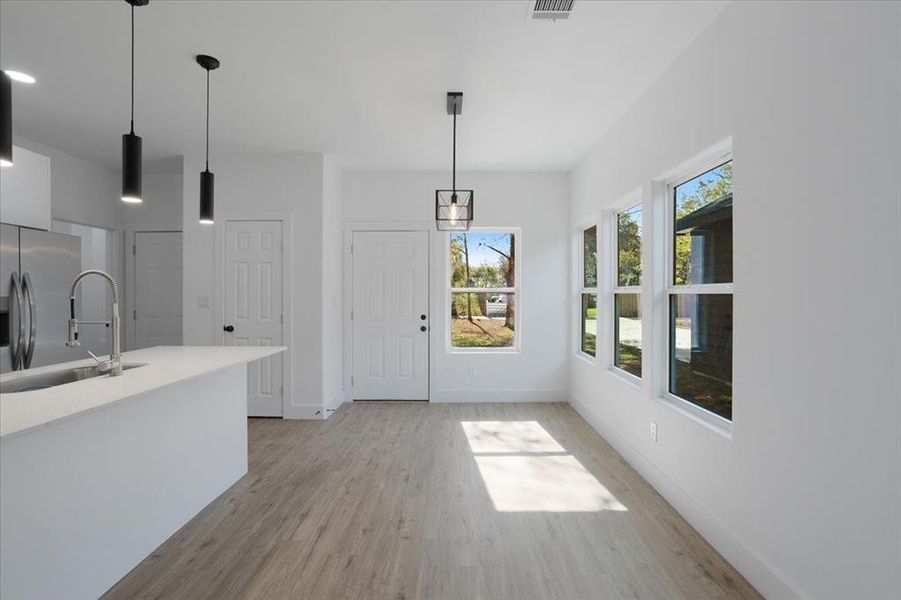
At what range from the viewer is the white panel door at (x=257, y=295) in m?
4.85

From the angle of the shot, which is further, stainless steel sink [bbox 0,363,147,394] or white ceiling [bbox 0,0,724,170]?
white ceiling [bbox 0,0,724,170]

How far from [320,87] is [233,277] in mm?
2465

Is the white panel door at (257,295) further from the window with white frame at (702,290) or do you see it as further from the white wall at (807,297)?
the white wall at (807,297)

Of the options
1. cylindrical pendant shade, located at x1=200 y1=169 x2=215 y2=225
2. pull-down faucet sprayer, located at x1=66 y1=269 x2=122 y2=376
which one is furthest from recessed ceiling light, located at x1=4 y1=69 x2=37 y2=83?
pull-down faucet sprayer, located at x1=66 y1=269 x2=122 y2=376

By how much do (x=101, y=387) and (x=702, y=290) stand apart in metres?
3.07

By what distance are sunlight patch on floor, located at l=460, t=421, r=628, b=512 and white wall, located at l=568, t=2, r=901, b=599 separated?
0.61 m

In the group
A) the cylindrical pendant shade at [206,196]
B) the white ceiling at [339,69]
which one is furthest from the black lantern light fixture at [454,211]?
the cylindrical pendant shade at [206,196]

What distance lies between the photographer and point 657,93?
3.14m

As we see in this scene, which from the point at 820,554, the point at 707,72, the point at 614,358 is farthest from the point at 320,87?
the point at 820,554

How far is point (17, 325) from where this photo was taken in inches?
138

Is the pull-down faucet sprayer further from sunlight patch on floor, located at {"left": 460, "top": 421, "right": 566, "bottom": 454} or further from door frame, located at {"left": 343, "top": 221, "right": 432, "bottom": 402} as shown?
door frame, located at {"left": 343, "top": 221, "right": 432, "bottom": 402}

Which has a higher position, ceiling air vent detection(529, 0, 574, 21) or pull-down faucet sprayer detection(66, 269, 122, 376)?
ceiling air vent detection(529, 0, 574, 21)

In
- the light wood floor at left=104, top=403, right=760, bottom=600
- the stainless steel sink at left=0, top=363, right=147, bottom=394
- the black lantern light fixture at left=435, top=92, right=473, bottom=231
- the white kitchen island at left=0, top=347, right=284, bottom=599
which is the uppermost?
the black lantern light fixture at left=435, top=92, right=473, bottom=231

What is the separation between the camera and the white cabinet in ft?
11.1
